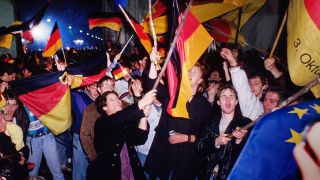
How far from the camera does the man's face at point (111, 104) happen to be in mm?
4324

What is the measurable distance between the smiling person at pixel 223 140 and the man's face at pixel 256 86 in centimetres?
96

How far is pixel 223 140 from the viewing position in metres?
3.80

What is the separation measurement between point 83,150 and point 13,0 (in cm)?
1693

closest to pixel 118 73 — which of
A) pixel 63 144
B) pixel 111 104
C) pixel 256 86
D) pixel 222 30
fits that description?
pixel 63 144

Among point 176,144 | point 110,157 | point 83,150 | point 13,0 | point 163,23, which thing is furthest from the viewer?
point 13,0

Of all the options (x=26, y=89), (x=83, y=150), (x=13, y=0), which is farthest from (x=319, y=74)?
(x=13, y=0)

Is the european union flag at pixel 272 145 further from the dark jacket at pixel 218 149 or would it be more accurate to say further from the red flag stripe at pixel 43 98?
the red flag stripe at pixel 43 98

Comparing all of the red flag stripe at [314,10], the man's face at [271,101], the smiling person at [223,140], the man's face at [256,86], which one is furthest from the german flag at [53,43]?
the red flag stripe at [314,10]

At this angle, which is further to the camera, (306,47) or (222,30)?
(222,30)

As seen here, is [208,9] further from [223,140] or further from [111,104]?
[223,140]

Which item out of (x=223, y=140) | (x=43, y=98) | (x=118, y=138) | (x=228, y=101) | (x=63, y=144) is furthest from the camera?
(x=63, y=144)

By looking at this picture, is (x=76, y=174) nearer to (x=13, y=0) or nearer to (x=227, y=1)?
(x=227, y=1)

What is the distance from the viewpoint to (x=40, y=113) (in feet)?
18.1

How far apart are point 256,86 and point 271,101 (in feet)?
2.44
